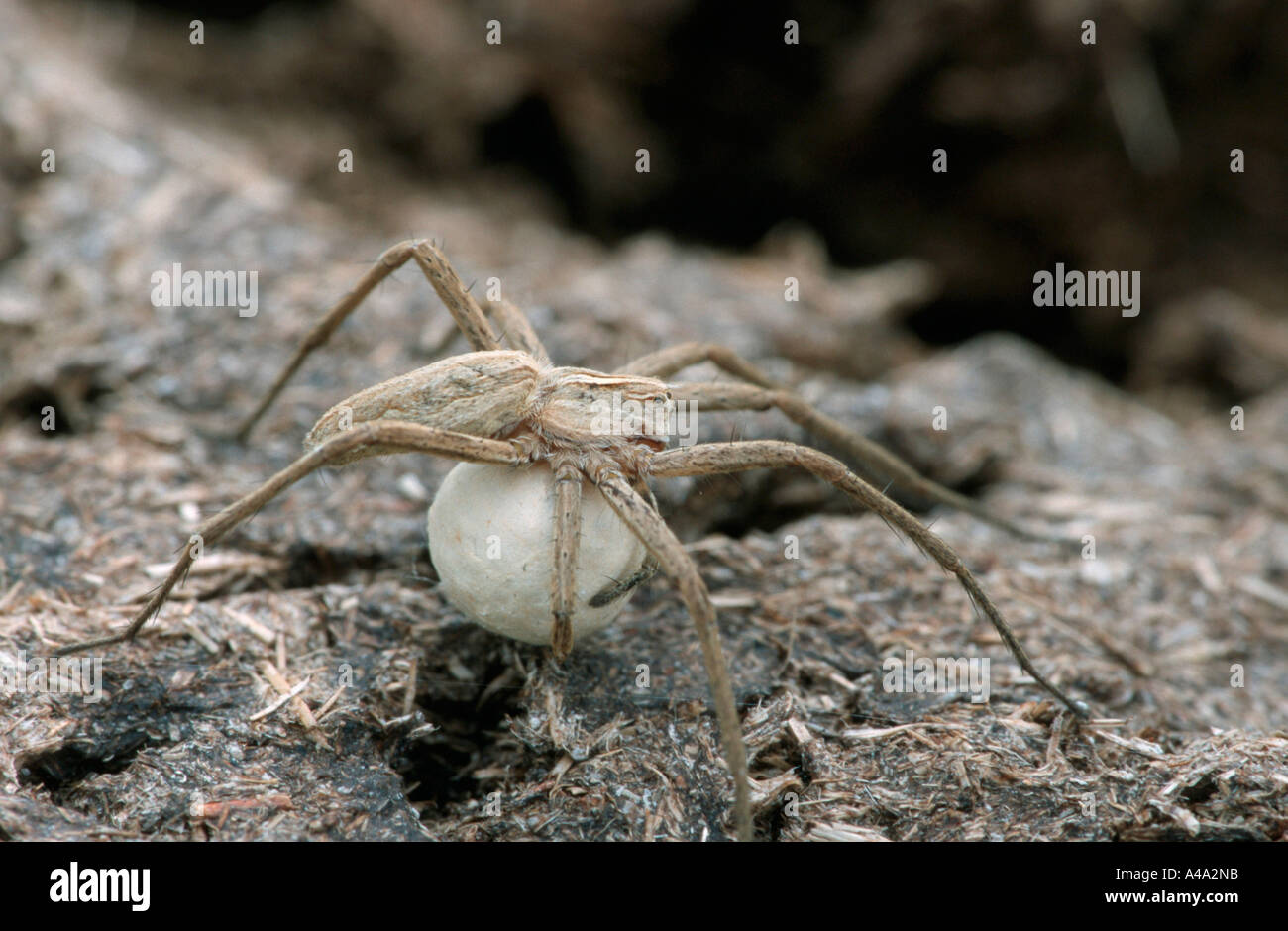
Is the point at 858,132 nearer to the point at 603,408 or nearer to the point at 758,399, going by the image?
the point at 758,399

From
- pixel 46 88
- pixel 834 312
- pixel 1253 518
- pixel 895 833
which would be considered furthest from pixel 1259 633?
pixel 46 88

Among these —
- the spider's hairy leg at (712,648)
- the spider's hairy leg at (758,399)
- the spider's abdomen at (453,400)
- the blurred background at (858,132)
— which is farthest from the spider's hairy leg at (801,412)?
the blurred background at (858,132)

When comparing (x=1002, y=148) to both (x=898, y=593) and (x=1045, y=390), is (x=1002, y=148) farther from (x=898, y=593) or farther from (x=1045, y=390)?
(x=898, y=593)

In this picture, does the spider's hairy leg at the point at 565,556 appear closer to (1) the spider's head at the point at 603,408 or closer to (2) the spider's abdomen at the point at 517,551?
(2) the spider's abdomen at the point at 517,551

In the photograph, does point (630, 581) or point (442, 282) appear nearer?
point (630, 581)

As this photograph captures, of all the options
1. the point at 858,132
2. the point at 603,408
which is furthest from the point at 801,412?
the point at 858,132

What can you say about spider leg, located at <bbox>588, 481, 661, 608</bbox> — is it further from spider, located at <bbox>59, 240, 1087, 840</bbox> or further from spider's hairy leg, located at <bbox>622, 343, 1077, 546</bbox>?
spider's hairy leg, located at <bbox>622, 343, 1077, 546</bbox>
